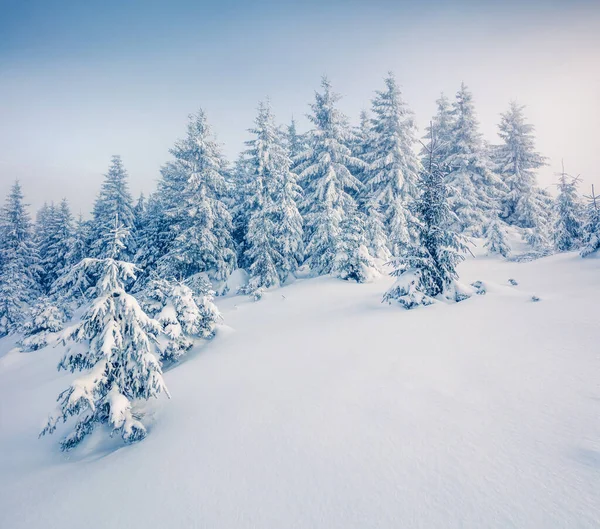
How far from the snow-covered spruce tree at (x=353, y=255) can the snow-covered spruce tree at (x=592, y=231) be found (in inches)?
391

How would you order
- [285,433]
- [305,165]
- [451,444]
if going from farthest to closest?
[305,165], [285,433], [451,444]

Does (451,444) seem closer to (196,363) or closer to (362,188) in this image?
(196,363)

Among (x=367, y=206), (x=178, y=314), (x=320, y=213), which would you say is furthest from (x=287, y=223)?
(x=178, y=314)

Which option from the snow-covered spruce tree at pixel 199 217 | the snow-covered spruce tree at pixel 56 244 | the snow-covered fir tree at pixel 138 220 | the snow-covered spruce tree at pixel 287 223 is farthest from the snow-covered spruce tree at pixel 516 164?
the snow-covered spruce tree at pixel 56 244

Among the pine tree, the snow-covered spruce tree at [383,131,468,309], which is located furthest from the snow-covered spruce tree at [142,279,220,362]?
the pine tree

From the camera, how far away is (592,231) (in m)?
14.0

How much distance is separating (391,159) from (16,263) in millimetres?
Answer: 40141

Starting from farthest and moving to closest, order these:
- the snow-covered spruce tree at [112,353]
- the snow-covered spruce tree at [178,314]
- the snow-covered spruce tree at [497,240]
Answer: the snow-covered spruce tree at [497,240], the snow-covered spruce tree at [178,314], the snow-covered spruce tree at [112,353]

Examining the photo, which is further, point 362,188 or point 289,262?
point 362,188

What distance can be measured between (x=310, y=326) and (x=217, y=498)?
6879mm

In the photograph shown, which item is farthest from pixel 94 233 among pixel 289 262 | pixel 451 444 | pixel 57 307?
pixel 451 444

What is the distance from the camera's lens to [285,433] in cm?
462

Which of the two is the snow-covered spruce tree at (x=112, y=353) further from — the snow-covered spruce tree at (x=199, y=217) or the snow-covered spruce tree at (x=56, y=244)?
the snow-covered spruce tree at (x=56, y=244)

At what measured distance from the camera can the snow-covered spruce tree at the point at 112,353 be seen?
232 inches
